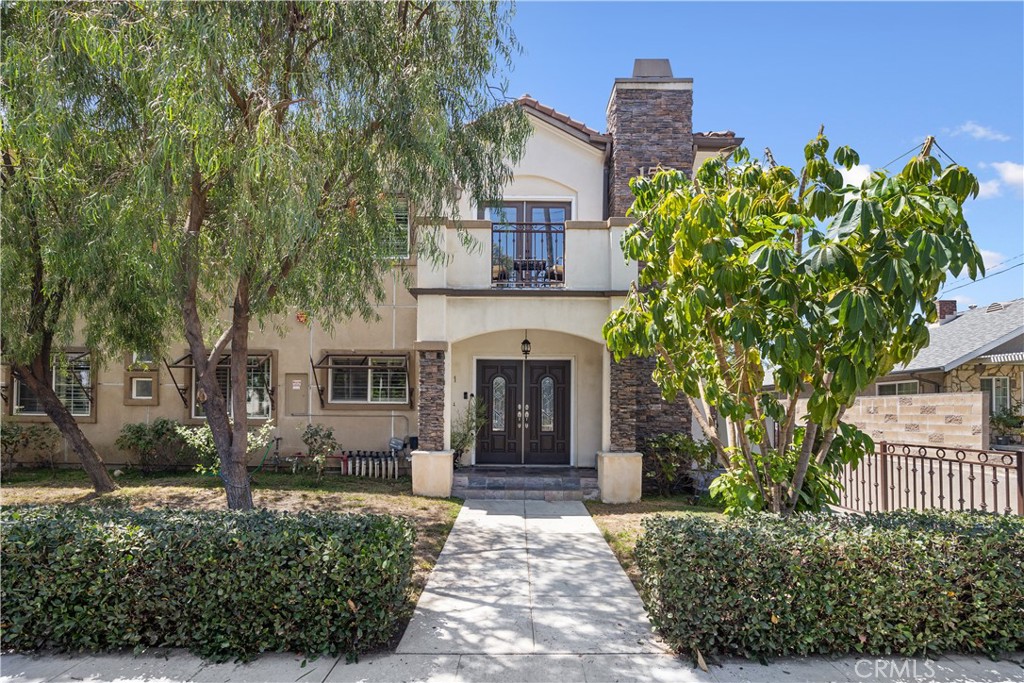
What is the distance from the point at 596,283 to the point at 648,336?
16.4 feet

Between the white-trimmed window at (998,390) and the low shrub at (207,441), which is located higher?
the white-trimmed window at (998,390)

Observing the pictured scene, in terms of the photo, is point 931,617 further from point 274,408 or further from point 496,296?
point 274,408

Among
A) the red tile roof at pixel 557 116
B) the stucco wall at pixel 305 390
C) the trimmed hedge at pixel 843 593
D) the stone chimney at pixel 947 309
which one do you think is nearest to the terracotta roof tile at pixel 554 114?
the red tile roof at pixel 557 116

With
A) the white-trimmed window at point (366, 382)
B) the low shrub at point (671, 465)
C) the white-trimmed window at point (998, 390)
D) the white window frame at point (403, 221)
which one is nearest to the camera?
the white window frame at point (403, 221)

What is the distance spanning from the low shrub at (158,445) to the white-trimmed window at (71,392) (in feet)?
4.40

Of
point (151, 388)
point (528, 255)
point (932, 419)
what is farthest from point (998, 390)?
point (151, 388)

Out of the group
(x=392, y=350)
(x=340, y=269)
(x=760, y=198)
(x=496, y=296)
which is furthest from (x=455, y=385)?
(x=760, y=198)

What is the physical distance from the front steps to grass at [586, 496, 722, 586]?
14.3 inches

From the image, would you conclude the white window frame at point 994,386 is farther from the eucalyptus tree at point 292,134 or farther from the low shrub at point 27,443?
the low shrub at point 27,443

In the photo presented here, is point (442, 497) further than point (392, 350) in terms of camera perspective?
No

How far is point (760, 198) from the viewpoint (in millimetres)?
Answer: 5484

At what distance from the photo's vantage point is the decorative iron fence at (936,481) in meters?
6.73

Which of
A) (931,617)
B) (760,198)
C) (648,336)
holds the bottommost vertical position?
(931,617)

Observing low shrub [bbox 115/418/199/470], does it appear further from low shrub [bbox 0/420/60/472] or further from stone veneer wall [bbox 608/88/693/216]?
stone veneer wall [bbox 608/88/693/216]
